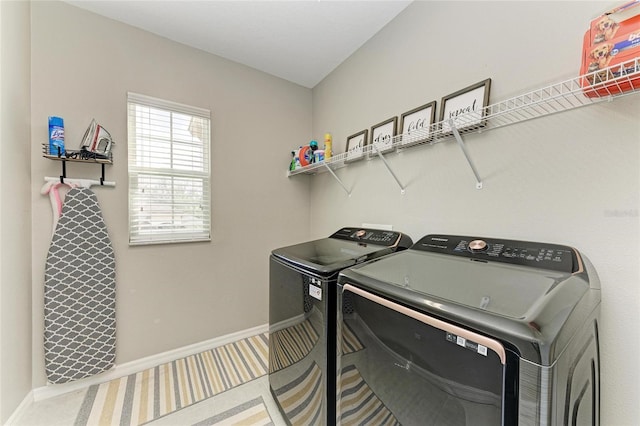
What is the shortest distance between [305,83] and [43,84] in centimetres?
208

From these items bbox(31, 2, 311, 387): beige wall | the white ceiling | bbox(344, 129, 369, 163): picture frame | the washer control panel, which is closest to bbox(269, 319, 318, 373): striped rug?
the washer control panel

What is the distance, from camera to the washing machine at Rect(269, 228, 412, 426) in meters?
1.16

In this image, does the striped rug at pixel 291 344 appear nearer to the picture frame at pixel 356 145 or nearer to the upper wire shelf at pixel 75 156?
the picture frame at pixel 356 145

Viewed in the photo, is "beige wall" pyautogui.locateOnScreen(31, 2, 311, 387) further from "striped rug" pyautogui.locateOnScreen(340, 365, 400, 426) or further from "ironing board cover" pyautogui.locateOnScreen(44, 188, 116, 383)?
"striped rug" pyautogui.locateOnScreen(340, 365, 400, 426)

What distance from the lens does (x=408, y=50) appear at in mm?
1688

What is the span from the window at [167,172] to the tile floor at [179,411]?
3.53 feet

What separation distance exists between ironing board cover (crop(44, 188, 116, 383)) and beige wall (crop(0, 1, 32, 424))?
11 centimetres

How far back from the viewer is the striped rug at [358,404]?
3.03ft

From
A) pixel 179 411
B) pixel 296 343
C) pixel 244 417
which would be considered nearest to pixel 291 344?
pixel 296 343

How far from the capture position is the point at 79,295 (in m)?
1.71

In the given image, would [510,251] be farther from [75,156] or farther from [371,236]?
[75,156]

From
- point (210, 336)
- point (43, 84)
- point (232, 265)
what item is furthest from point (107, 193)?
point (210, 336)

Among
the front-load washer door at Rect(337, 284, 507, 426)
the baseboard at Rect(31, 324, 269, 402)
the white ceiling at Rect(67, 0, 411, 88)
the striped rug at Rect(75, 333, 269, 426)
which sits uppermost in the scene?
the white ceiling at Rect(67, 0, 411, 88)

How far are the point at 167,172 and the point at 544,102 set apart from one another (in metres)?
2.44
